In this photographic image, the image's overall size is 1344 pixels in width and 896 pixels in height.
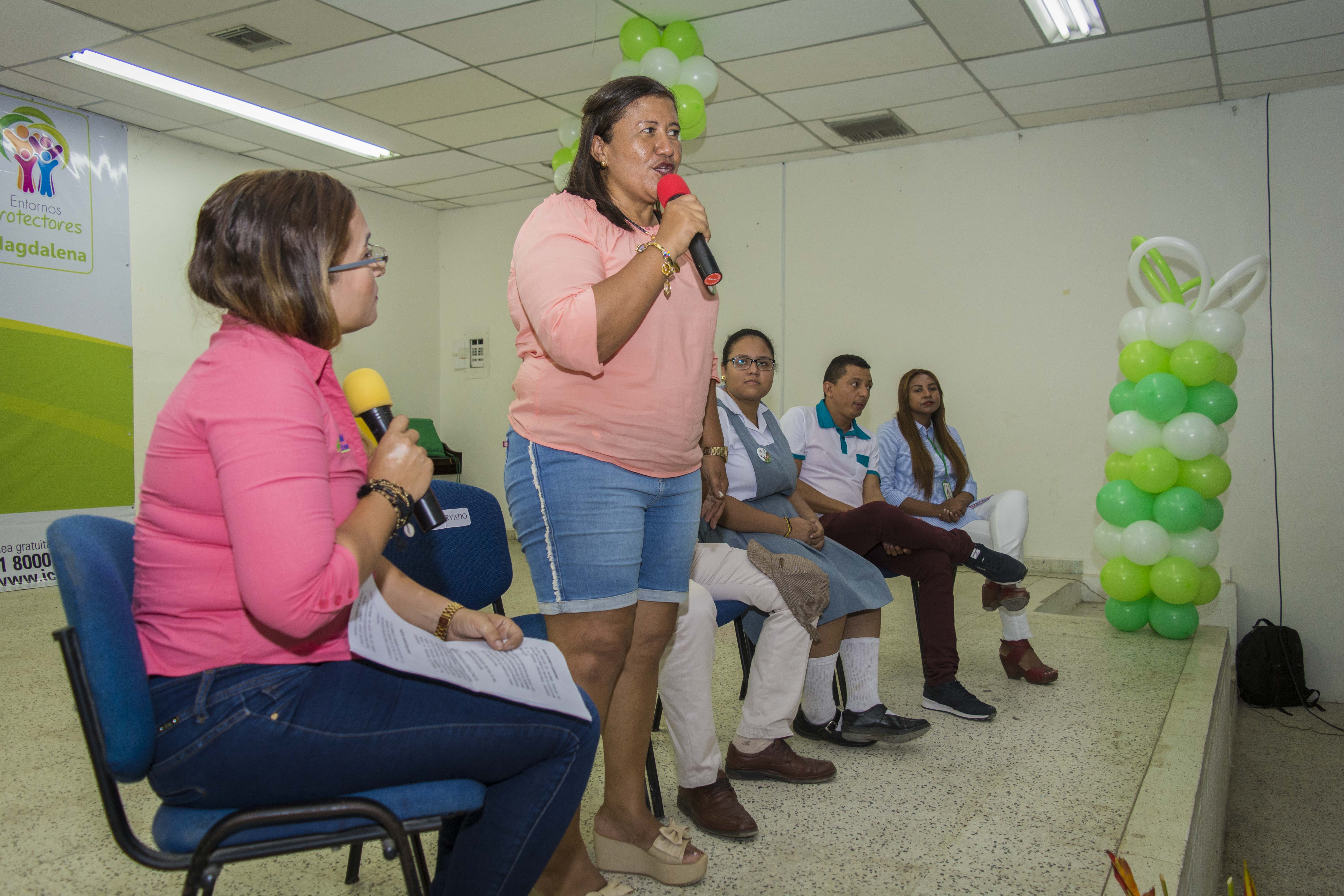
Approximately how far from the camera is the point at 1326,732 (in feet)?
12.6

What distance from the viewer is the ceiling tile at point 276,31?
150 inches

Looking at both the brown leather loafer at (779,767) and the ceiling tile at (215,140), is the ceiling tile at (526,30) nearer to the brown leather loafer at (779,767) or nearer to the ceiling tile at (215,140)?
the ceiling tile at (215,140)

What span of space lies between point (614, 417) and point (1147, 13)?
374 centimetres

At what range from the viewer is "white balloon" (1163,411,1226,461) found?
11.6 feet

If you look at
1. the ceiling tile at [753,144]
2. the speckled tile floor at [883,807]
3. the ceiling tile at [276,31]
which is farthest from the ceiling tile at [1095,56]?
the ceiling tile at [276,31]

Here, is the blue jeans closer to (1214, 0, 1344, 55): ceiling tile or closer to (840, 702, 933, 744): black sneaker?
(840, 702, 933, 744): black sneaker

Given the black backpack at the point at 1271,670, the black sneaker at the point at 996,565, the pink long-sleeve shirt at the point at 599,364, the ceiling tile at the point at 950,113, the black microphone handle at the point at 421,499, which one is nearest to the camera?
the black microphone handle at the point at 421,499

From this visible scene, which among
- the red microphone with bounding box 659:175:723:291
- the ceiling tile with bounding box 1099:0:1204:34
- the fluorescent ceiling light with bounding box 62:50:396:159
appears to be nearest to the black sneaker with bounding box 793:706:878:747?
the red microphone with bounding box 659:175:723:291

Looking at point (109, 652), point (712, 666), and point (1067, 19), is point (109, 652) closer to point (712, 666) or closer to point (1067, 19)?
point (712, 666)

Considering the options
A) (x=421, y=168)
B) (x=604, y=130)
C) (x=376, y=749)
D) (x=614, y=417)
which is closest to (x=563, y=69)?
(x=421, y=168)

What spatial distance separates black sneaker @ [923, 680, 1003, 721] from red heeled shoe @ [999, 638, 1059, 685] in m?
0.38

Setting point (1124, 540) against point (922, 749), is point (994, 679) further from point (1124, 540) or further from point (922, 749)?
point (1124, 540)

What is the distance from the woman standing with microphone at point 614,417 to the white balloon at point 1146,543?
2807mm

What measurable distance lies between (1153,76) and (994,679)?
3.33 meters
